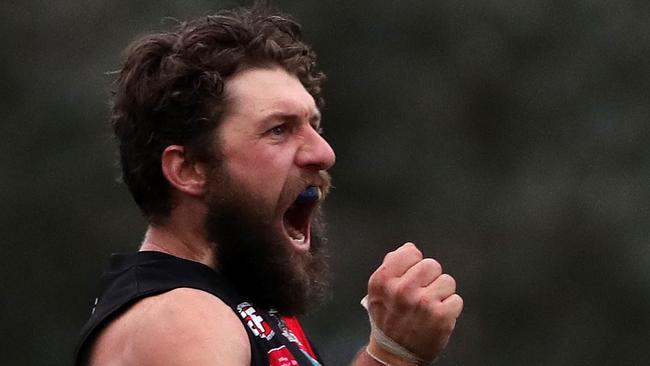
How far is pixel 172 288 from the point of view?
268 centimetres

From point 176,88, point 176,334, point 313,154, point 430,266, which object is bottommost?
point 176,334

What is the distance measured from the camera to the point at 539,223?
7.93m

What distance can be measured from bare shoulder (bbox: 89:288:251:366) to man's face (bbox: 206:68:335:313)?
0.22 meters

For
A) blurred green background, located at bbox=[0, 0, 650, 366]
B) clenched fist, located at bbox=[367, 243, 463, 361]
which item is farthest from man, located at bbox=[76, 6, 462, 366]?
blurred green background, located at bbox=[0, 0, 650, 366]

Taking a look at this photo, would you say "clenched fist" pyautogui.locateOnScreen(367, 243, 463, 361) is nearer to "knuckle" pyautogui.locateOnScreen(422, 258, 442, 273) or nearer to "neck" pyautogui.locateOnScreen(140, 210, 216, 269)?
"knuckle" pyautogui.locateOnScreen(422, 258, 442, 273)

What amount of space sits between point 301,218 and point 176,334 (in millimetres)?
561

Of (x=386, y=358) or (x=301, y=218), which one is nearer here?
(x=386, y=358)

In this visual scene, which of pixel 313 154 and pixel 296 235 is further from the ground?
pixel 313 154

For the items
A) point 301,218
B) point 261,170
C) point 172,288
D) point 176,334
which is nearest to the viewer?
point 176,334

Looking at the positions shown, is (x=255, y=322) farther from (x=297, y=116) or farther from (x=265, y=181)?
(x=297, y=116)

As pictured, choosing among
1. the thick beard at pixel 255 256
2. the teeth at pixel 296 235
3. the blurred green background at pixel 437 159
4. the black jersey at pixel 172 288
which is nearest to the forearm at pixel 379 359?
the black jersey at pixel 172 288

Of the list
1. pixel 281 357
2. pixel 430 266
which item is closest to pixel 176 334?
pixel 281 357

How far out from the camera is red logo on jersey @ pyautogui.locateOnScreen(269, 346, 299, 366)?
2693 millimetres

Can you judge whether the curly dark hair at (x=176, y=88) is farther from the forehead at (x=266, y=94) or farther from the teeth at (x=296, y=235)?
the teeth at (x=296, y=235)
